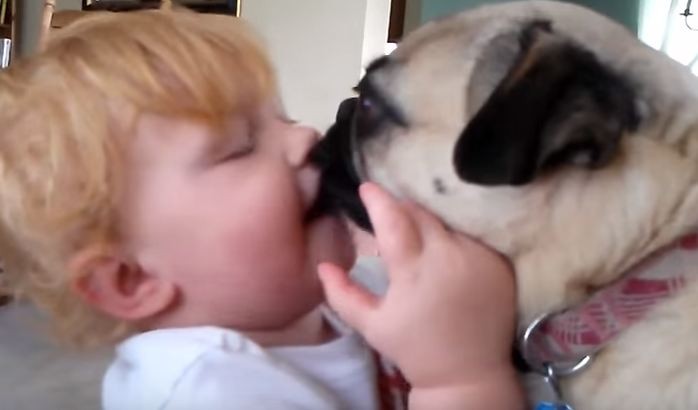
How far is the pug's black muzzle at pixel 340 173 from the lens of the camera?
0.94 meters

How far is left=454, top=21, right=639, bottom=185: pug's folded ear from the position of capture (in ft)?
2.39

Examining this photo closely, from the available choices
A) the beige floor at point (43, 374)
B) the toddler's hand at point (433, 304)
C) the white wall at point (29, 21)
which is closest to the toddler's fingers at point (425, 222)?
the toddler's hand at point (433, 304)

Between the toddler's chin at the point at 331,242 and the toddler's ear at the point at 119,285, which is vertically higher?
the toddler's chin at the point at 331,242

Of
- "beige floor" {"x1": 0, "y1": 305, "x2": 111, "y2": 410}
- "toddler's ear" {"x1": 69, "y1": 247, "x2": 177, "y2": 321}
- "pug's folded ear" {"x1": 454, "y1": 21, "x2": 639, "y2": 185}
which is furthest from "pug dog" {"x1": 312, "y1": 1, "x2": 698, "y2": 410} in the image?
"beige floor" {"x1": 0, "y1": 305, "x2": 111, "y2": 410}

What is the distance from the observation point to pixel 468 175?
2.47ft

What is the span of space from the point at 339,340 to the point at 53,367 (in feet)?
3.46

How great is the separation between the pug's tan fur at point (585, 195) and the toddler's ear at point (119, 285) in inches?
10.0

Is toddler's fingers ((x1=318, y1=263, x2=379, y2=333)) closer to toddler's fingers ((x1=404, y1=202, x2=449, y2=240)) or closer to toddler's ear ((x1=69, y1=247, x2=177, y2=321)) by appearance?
toddler's fingers ((x1=404, y1=202, x2=449, y2=240))

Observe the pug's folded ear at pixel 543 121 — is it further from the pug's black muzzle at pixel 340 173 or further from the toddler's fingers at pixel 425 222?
the pug's black muzzle at pixel 340 173

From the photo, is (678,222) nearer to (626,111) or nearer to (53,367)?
(626,111)

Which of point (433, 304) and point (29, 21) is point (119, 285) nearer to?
point (433, 304)

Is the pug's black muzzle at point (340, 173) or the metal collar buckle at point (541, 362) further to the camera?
the pug's black muzzle at point (340, 173)

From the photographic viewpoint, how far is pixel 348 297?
0.82 meters

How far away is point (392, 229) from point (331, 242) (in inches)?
7.9
